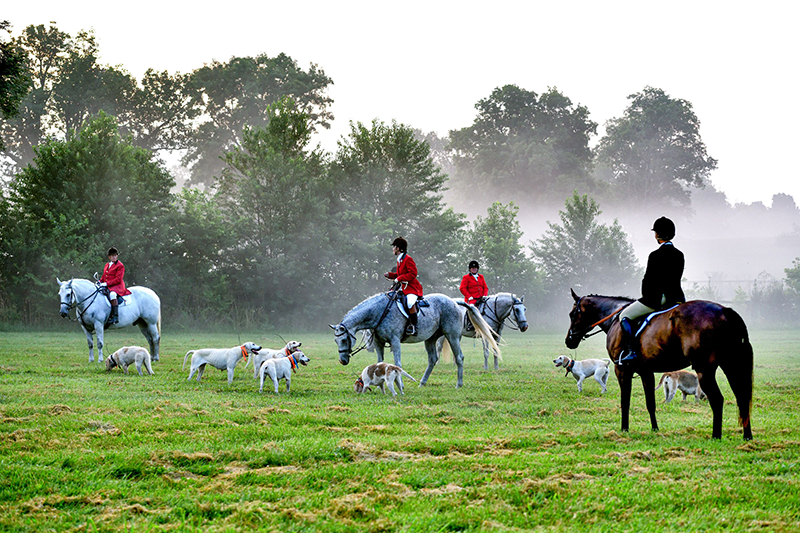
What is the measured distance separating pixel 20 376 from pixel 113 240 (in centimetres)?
1789

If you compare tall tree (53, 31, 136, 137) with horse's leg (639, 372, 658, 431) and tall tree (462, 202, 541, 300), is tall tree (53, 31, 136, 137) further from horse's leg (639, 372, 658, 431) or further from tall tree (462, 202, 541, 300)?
horse's leg (639, 372, 658, 431)

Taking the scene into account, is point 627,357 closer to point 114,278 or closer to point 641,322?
point 641,322

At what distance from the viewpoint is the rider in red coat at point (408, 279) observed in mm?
12312

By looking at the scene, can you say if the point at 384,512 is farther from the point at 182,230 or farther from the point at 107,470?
the point at 182,230

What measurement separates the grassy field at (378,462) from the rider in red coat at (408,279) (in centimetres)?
141

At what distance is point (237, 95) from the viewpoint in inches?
2005

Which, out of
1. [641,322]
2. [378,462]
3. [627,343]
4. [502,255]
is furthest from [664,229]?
[502,255]

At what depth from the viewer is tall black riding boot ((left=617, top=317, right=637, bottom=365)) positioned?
8195 mm

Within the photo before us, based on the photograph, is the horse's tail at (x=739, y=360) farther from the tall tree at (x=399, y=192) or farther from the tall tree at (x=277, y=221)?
the tall tree at (x=399, y=192)

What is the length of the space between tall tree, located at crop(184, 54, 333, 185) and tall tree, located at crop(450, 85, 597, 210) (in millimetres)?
23651

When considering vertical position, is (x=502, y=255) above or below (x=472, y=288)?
above

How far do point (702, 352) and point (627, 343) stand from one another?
1.10 meters

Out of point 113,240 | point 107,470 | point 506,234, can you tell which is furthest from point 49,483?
point 506,234

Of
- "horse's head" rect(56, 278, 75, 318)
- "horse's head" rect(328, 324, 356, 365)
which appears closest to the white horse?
"horse's head" rect(56, 278, 75, 318)
